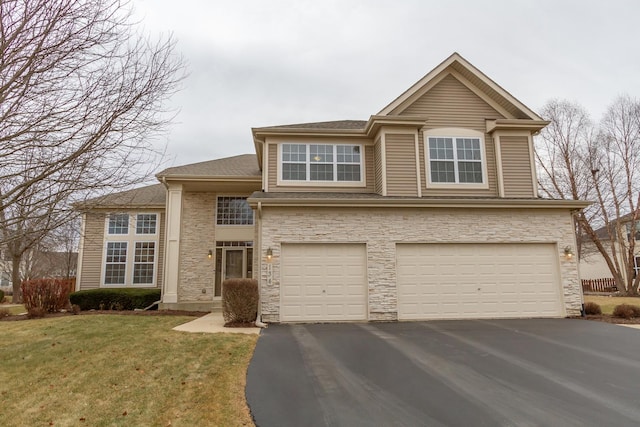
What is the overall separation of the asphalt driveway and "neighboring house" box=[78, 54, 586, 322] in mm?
1739

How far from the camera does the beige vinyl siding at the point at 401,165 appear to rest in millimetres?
12242

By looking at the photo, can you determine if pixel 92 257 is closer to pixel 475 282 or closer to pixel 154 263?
pixel 154 263

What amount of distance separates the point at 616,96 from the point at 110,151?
27954 millimetres

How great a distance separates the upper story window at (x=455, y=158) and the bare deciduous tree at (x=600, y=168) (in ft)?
44.7

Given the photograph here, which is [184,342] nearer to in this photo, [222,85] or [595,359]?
[595,359]

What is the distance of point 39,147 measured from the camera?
4770 mm

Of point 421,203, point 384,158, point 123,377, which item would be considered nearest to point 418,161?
point 384,158

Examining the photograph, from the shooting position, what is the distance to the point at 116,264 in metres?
16.5

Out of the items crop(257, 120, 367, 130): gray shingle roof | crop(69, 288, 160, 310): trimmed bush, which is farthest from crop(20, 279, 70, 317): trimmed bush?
crop(257, 120, 367, 130): gray shingle roof

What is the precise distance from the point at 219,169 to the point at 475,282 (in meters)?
10.6

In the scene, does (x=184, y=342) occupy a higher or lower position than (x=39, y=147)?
lower

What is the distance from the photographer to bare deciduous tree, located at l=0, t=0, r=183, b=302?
14.9 feet

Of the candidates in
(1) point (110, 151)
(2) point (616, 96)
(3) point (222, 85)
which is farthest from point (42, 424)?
(2) point (616, 96)

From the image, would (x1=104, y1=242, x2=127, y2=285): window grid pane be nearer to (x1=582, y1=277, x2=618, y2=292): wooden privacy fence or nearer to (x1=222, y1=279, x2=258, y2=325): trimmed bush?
(x1=222, y1=279, x2=258, y2=325): trimmed bush
